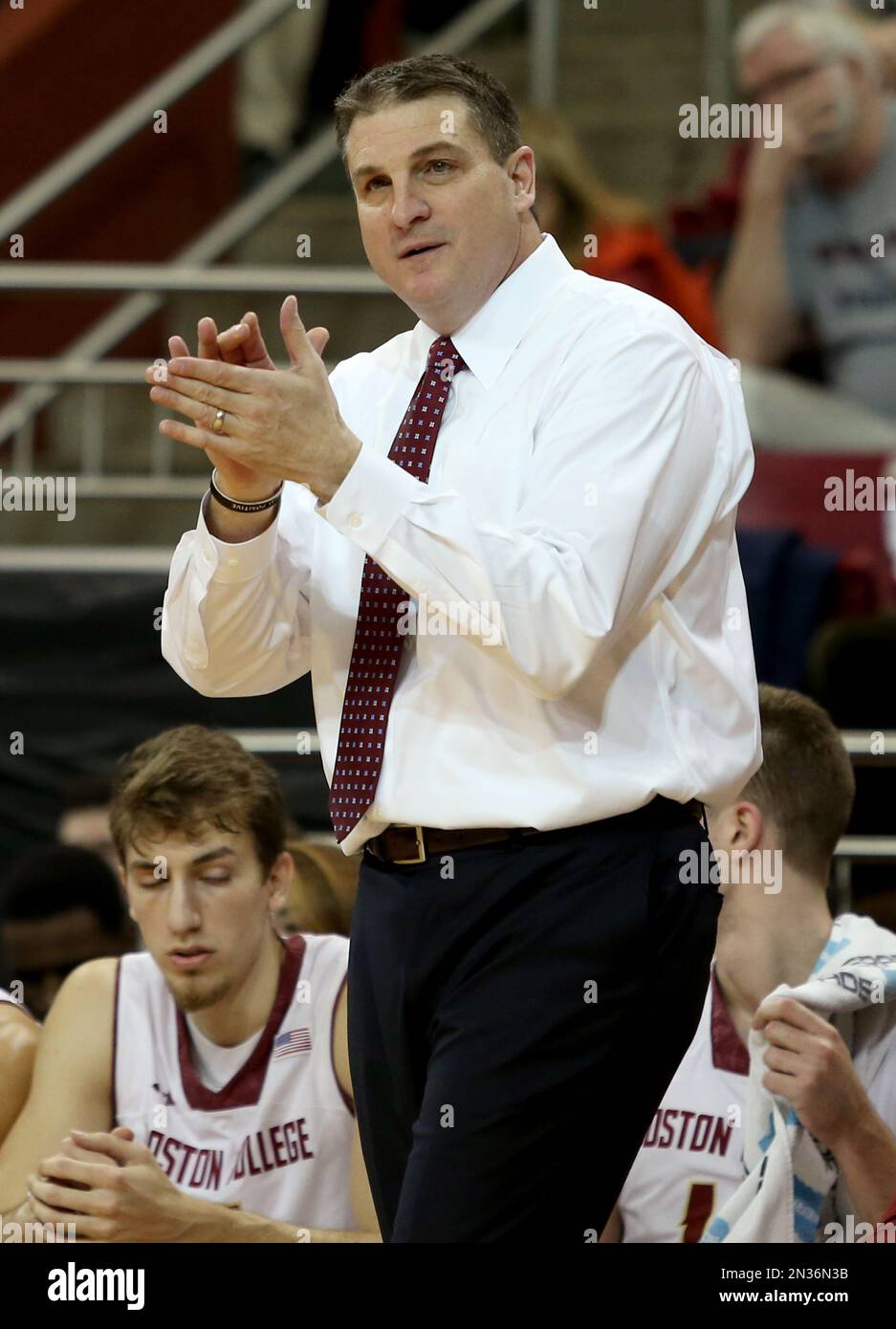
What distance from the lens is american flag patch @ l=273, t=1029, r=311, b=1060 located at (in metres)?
2.79

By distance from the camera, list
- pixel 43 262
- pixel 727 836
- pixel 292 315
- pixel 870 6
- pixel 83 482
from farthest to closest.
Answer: pixel 43 262
pixel 870 6
pixel 83 482
pixel 727 836
pixel 292 315

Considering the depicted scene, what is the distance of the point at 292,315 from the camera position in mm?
1757

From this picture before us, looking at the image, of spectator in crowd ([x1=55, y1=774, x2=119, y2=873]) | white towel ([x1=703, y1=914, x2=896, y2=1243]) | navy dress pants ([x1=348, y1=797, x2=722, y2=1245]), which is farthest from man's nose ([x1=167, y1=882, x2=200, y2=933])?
spectator in crowd ([x1=55, y1=774, x2=119, y2=873])

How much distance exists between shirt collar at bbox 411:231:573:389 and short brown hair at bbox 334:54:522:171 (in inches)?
4.7

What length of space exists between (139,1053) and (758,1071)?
95 cm

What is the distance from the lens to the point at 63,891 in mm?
3537

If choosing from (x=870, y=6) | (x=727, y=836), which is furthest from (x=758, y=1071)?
(x=870, y=6)

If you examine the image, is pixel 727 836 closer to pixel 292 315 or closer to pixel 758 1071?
pixel 758 1071

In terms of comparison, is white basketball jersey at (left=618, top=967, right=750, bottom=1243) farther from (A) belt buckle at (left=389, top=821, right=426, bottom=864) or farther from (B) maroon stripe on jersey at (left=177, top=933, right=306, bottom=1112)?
(A) belt buckle at (left=389, top=821, right=426, bottom=864)
